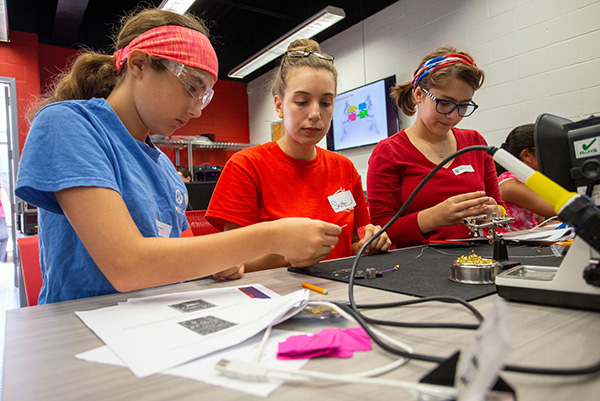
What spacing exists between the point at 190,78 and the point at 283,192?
21.5 inches

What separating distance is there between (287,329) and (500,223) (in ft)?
2.08

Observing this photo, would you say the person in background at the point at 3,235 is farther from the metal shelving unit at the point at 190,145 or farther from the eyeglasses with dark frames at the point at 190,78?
the eyeglasses with dark frames at the point at 190,78

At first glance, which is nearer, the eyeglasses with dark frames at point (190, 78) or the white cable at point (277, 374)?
the white cable at point (277, 374)

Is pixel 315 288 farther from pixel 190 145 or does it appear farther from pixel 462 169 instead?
pixel 190 145

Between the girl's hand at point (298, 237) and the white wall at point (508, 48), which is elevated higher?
the white wall at point (508, 48)

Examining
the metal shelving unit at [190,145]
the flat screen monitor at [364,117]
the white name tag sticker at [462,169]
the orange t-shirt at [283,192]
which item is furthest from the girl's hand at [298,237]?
the metal shelving unit at [190,145]

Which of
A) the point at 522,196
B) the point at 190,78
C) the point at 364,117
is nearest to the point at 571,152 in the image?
the point at 190,78

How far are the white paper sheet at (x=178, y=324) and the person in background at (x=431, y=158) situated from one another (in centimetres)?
90

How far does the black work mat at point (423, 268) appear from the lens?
2.33ft

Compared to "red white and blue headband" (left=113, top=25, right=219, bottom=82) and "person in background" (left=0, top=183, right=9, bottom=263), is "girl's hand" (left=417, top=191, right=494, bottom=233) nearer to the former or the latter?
"red white and blue headband" (left=113, top=25, right=219, bottom=82)

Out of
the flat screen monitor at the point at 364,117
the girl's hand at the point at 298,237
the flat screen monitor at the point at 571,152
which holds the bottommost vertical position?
the girl's hand at the point at 298,237

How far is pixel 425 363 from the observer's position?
0.41m

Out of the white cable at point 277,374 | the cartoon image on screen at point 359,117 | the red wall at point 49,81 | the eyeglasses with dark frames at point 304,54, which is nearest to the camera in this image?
the white cable at point 277,374

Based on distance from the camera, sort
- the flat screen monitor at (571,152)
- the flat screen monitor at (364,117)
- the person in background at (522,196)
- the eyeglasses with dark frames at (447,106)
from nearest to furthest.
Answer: the flat screen monitor at (571,152)
the eyeglasses with dark frames at (447,106)
the person in background at (522,196)
the flat screen monitor at (364,117)
